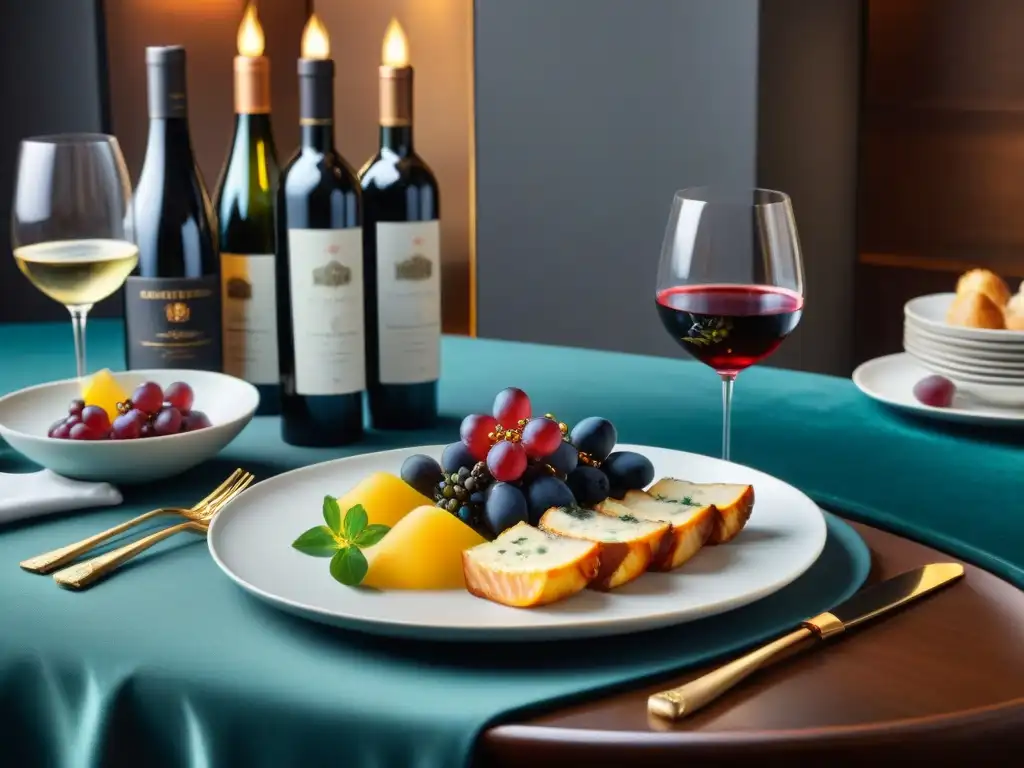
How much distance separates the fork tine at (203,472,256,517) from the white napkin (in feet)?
0.30

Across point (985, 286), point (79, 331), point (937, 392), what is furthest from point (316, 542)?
point (985, 286)

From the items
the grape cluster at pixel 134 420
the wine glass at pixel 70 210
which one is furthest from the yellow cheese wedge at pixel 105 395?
the wine glass at pixel 70 210

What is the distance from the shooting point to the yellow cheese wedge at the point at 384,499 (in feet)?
3.21

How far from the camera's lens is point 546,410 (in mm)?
1434

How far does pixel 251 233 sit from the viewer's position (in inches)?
58.0

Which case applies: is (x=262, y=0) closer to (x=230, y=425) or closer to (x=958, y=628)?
(x=230, y=425)

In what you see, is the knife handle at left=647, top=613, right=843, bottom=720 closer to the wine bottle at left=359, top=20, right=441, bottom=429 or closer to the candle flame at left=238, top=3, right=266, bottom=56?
the wine bottle at left=359, top=20, right=441, bottom=429

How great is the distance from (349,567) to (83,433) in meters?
0.41

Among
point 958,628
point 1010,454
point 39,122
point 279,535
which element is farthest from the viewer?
point 39,122

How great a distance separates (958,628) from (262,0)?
10.1 ft

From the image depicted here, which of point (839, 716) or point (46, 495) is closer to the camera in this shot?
point (839, 716)

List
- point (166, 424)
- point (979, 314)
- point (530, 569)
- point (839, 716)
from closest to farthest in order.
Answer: point (839, 716), point (530, 569), point (166, 424), point (979, 314)

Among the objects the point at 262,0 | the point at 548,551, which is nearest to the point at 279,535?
the point at 548,551

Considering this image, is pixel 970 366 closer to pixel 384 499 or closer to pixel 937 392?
pixel 937 392
